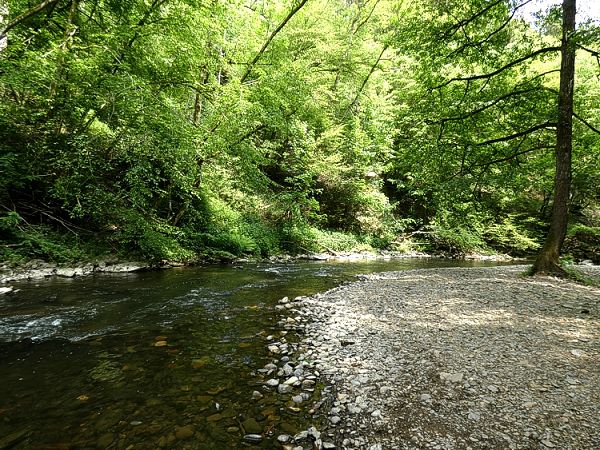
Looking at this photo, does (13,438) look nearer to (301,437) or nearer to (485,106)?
(301,437)

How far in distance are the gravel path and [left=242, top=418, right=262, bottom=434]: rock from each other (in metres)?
0.62

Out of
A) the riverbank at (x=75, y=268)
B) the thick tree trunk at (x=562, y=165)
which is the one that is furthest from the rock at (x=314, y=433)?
the thick tree trunk at (x=562, y=165)

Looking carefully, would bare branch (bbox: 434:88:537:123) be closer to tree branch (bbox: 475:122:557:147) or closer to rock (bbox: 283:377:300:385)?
tree branch (bbox: 475:122:557:147)

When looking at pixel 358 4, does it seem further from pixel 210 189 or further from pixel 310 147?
pixel 210 189

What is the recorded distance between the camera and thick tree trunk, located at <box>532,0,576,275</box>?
931 cm

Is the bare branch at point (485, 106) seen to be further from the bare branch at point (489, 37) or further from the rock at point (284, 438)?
the rock at point (284, 438)

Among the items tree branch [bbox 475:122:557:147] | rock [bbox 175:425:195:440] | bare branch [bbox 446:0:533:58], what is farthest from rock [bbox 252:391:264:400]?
bare branch [bbox 446:0:533:58]

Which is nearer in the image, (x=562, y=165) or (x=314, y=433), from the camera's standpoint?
(x=314, y=433)

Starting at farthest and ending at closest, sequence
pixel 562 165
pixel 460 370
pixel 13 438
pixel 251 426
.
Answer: pixel 562 165 < pixel 460 370 < pixel 251 426 < pixel 13 438

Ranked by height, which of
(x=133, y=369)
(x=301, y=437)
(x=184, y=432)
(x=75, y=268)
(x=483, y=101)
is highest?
(x=483, y=101)

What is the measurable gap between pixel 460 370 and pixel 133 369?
3.97 m

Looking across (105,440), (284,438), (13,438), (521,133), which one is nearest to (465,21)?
(521,133)

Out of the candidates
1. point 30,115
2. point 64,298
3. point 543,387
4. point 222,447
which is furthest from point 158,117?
point 543,387

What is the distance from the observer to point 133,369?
160 inches
